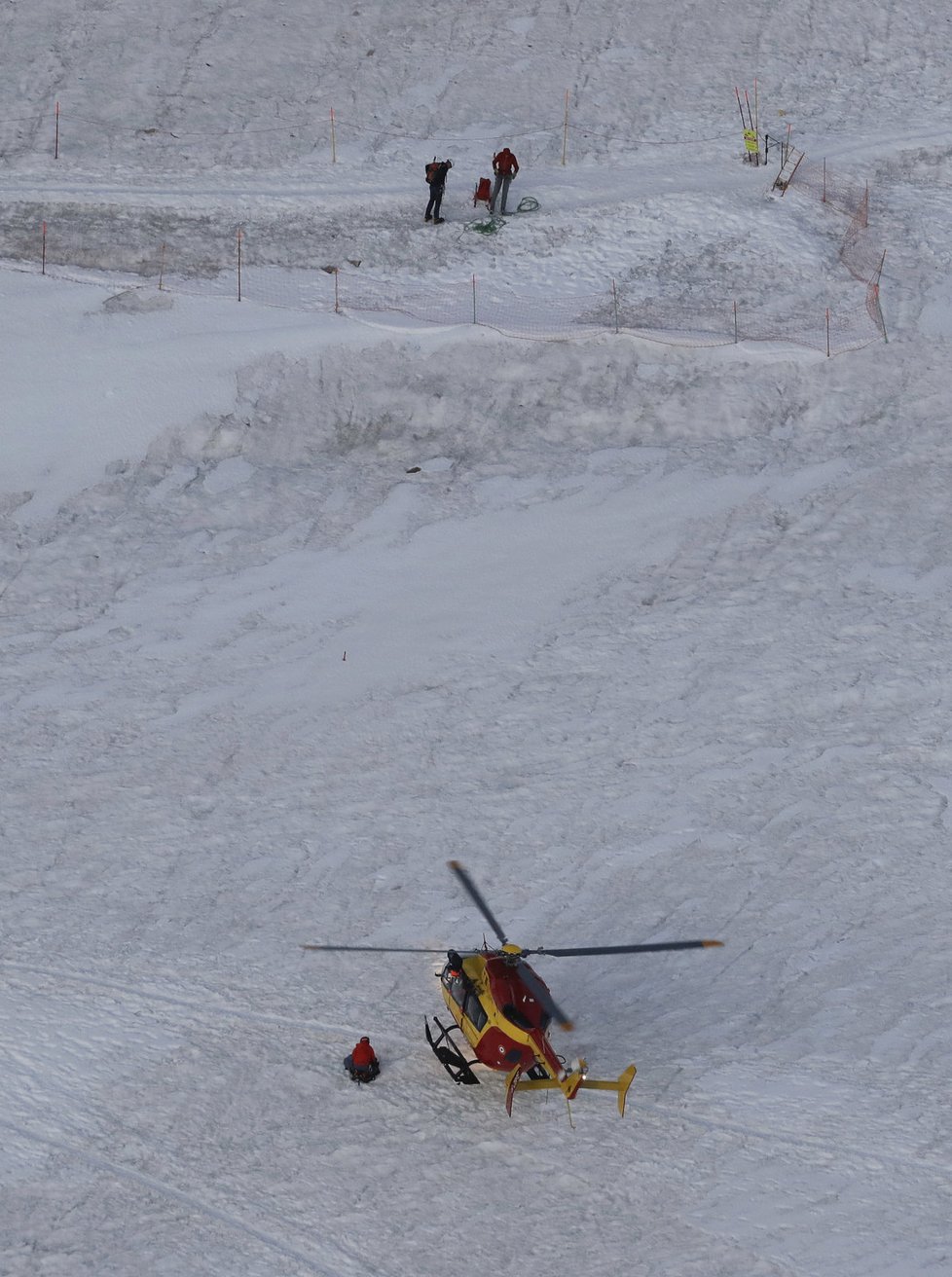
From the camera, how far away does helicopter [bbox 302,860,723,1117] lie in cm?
1895

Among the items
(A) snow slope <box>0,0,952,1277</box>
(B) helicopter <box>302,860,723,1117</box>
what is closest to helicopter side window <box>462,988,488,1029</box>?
(B) helicopter <box>302,860,723,1117</box>

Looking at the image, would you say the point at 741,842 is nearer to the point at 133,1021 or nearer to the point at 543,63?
the point at 133,1021

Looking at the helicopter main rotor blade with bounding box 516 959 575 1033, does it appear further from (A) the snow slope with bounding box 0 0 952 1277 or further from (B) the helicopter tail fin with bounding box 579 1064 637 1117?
(A) the snow slope with bounding box 0 0 952 1277

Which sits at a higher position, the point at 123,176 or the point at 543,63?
the point at 543,63

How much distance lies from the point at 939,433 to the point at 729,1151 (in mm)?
14244

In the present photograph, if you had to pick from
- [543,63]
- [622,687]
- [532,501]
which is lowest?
[622,687]

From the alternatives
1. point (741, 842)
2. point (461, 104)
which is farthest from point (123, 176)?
point (741, 842)

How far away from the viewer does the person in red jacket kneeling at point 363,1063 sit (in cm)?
2003

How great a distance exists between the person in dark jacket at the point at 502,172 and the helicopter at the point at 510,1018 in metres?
16.3

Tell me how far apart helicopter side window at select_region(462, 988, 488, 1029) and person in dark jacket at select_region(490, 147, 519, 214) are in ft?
55.8

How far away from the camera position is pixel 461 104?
35406mm

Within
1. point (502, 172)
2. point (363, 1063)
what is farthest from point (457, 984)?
point (502, 172)

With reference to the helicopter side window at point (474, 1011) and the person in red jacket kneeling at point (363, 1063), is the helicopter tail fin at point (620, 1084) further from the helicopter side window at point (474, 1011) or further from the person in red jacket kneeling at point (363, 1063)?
the person in red jacket kneeling at point (363, 1063)

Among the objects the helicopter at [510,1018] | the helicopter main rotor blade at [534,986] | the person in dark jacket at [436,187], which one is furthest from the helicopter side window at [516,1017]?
the person in dark jacket at [436,187]
